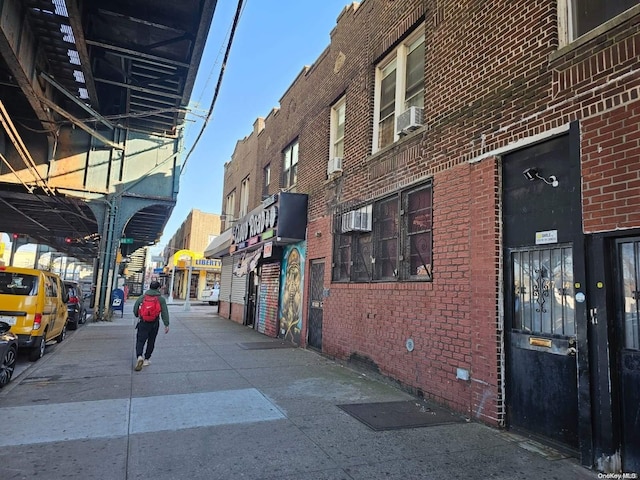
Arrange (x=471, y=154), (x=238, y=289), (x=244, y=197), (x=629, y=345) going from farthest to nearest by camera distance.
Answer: (x=244, y=197) < (x=238, y=289) < (x=471, y=154) < (x=629, y=345)

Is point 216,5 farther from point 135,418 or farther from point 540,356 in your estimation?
point 540,356

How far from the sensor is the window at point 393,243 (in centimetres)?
668

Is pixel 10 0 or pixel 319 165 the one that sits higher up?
pixel 10 0

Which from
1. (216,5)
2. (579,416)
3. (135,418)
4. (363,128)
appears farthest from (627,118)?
(216,5)

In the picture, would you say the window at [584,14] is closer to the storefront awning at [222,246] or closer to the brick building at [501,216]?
the brick building at [501,216]

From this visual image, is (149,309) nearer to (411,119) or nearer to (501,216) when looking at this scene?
(411,119)

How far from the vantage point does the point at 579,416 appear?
4.05 meters

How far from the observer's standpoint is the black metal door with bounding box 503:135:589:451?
4.25 metres

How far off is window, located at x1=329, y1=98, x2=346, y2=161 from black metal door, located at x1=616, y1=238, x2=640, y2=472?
6958 millimetres

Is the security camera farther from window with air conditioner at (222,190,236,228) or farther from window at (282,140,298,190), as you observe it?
window with air conditioner at (222,190,236,228)

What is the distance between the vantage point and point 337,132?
10.6 m

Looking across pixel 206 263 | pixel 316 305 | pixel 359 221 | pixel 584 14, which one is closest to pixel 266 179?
pixel 316 305

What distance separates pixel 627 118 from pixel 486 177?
1704mm

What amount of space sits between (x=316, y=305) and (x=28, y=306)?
19.4 ft
